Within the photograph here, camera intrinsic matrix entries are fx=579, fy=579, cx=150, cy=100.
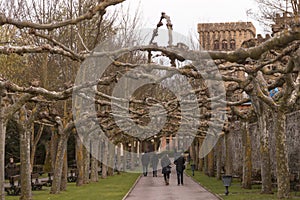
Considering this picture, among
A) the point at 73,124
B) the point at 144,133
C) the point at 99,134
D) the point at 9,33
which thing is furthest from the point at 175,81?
the point at 73,124

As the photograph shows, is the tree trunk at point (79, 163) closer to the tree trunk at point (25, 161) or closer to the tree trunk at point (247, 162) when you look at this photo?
the tree trunk at point (247, 162)

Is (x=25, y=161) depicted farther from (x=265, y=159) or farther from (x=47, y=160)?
(x=47, y=160)

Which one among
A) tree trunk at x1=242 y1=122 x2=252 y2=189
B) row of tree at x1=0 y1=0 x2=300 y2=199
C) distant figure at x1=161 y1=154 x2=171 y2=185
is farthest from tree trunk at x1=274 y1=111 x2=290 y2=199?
distant figure at x1=161 y1=154 x2=171 y2=185

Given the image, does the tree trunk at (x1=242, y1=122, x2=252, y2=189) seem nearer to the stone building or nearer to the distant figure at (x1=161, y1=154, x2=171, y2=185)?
the distant figure at (x1=161, y1=154, x2=171, y2=185)

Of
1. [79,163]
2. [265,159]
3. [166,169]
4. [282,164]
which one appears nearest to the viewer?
[282,164]

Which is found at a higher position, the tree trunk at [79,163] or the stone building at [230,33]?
the stone building at [230,33]

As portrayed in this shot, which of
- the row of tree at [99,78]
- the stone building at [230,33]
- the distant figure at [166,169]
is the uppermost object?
the stone building at [230,33]

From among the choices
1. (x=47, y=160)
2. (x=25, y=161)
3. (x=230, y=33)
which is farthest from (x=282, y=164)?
(x=230, y=33)

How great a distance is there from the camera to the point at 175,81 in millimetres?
51031

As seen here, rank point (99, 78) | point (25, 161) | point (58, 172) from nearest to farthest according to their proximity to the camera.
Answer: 1. point (25, 161)
2. point (99, 78)
3. point (58, 172)

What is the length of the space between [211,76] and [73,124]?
11.4 meters

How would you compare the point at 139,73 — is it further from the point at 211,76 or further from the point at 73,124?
the point at 73,124

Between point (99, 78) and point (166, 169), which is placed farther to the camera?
point (166, 169)

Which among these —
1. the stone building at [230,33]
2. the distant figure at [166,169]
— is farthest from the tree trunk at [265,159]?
the stone building at [230,33]
